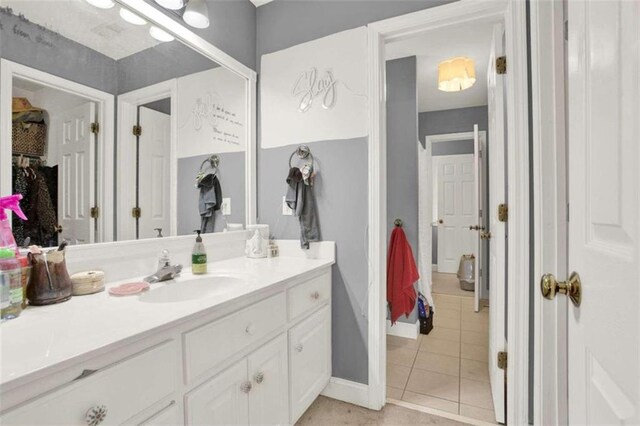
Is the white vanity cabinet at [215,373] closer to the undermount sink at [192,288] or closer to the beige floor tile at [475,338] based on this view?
the undermount sink at [192,288]

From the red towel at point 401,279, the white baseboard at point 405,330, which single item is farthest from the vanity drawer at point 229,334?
the white baseboard at point 405,330

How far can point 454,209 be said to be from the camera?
17.1 feet

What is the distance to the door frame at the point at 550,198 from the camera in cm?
85

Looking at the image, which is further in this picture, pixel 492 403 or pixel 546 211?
pixel 492 403

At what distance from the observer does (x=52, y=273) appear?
3.23ft

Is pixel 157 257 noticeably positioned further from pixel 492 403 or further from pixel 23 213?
pixel 492 403

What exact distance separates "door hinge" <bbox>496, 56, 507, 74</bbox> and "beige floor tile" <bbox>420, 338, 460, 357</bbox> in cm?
205

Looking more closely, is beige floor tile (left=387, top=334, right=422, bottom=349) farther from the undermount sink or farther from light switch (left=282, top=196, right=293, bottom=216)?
the undermount sink

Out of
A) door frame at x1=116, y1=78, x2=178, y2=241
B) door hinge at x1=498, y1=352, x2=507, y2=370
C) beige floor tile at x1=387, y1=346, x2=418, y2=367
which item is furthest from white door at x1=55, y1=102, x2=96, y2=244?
beige floor tile at x1=387, y1=346, x2=418, y2=367
